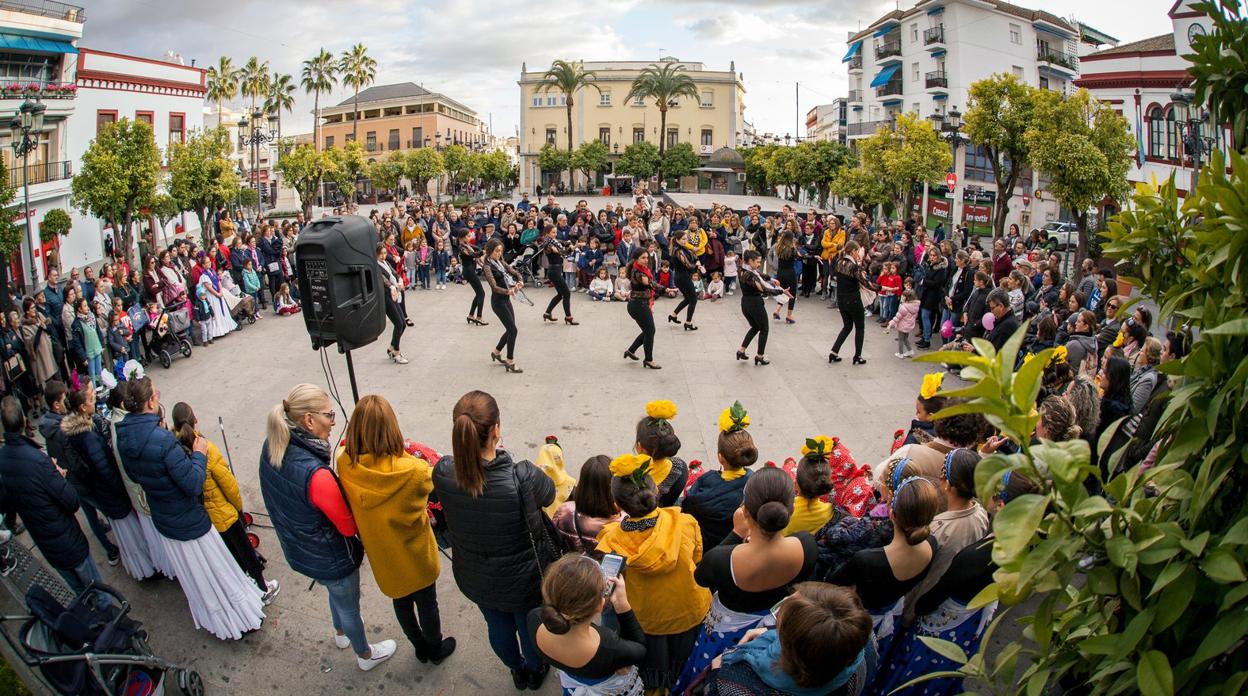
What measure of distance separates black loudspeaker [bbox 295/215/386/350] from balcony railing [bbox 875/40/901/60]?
165 ft

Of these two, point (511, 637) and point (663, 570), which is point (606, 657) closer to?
point (663, 570)

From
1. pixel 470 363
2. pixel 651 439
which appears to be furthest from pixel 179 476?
pixel 470 363

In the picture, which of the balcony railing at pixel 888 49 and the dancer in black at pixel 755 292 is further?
the balcony railing at pixel 888 49

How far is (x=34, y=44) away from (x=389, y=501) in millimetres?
34209

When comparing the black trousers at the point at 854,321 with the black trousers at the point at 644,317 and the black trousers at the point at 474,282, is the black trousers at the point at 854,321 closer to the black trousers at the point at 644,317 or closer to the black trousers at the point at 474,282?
the black trousers at the point at 644,317

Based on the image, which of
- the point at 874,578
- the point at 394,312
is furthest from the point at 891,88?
the point at 874,578

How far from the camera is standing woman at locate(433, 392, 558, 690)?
3.63 metres

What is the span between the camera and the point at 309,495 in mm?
3957

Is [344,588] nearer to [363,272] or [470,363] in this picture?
[363,272]

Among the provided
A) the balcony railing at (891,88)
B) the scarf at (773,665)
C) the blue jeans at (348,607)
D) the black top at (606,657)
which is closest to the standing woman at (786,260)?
the blue jeans at (348,607)

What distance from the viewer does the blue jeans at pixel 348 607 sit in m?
4.23

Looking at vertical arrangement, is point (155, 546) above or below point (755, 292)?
below

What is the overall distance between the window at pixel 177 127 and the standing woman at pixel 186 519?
38.1 m

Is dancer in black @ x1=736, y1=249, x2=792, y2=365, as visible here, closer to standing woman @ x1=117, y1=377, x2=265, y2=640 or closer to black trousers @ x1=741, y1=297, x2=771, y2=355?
black trousers @ x1=741, y1=297, x2=771, y2=355
